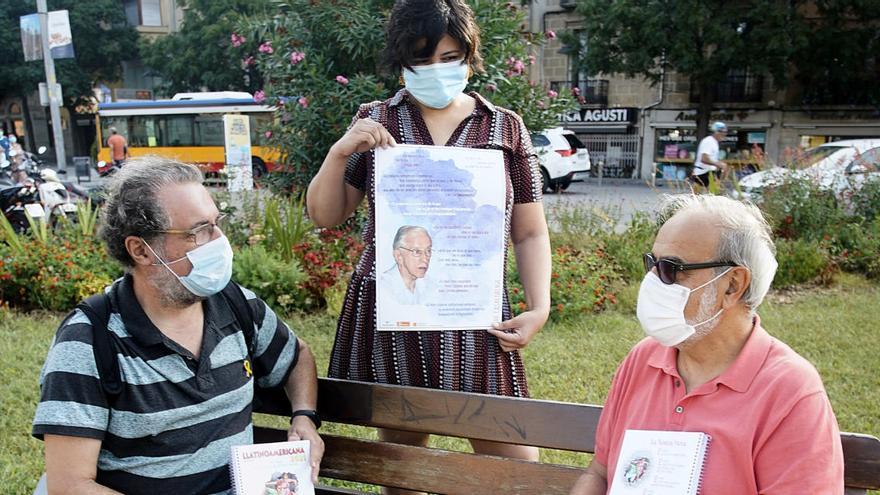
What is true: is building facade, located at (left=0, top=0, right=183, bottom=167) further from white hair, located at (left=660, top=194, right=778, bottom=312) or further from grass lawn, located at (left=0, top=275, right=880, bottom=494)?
white hair, located at (left=660, top=194, right=778, bottom=312)

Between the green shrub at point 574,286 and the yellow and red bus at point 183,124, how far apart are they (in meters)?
14.2

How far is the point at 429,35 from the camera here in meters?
1.85

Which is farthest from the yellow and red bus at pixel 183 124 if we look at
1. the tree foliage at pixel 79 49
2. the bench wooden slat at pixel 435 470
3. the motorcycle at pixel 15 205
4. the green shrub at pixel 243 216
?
the bench wooden slat at pixel 435 470

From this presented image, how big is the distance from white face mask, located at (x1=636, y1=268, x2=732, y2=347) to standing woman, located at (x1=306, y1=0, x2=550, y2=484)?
1.32 feet

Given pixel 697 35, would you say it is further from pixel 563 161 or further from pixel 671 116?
pixel 563 161

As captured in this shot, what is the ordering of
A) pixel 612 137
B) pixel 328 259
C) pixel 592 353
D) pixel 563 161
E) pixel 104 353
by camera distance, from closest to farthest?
pixel 104 353, pixel 592 353, pixel 328 259, pixel 563 161, pixel 612 137

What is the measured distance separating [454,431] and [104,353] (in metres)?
1.01

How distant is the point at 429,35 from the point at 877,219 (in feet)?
23.6

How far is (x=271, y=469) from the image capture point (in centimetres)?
183

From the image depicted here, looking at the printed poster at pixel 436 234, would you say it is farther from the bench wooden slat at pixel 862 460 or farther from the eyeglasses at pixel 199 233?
the bench wooden slat at pixel 862 460

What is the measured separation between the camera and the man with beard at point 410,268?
1.94 metres

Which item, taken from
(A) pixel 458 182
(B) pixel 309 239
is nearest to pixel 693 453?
(A) pixel 458 182

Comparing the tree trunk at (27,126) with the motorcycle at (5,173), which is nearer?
the motorcycle at (5,173)

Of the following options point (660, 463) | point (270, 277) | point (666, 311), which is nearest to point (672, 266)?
point (666, 311)
